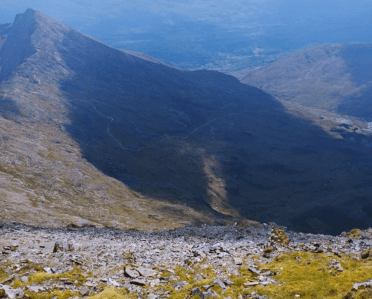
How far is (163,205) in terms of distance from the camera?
11406cm

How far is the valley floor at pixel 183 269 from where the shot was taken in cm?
2570

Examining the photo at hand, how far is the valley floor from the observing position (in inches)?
1012

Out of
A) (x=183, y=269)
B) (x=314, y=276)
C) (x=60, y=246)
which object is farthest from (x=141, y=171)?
(x=314, y=276)

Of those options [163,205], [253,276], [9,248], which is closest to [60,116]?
[163,205]

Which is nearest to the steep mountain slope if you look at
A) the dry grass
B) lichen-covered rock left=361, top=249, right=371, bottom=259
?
the dry grass

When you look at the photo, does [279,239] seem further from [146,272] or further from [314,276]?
[146,272]

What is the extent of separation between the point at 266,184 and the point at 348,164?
54350mm

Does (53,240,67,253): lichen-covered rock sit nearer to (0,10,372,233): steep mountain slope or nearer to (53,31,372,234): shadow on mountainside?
(0,10,372,233): steep mountain slope

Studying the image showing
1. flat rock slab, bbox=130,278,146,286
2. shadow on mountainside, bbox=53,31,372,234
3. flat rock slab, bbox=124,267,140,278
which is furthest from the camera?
shadow on mountainside, bbox=53,31,372,234

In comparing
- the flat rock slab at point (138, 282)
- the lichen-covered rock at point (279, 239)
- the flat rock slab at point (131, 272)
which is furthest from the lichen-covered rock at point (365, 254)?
the flat rock slab at point (131, 272)

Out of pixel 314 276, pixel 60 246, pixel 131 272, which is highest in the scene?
pixel 314 276

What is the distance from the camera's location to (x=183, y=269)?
103ft

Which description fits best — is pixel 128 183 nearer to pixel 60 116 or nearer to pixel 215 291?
pixel 60 116

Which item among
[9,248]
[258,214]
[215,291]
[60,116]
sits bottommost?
[258,214]
